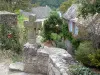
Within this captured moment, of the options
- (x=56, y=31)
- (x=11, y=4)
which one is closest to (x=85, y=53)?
(x=56, y=31)

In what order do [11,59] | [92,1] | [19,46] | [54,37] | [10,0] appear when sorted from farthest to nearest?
[10,0], [54,37], [19,46], [11,59], [92,1]

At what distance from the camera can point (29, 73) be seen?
274 inches

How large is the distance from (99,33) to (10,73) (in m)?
4.58

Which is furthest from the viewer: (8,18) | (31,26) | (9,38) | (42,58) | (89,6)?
(8,18)

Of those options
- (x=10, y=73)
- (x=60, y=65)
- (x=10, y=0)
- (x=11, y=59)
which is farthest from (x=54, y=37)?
(x=60, y=65)

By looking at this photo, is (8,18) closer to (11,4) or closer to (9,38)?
(9,38)

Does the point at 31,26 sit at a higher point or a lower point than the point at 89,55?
higher

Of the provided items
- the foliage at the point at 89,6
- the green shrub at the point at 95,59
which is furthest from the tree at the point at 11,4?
the foliage at the point at 89,6

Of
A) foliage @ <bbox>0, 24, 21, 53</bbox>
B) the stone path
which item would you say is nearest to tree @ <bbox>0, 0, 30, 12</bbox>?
foliage @ <bbox>0, 24, 21, 53</bbox>

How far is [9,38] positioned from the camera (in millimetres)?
9484

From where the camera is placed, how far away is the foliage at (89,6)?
17.8 feet

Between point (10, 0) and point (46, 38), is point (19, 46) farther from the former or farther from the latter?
point (10, 0)

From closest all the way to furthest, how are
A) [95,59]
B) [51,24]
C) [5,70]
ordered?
[5,70] → [95,59] → [51,24]

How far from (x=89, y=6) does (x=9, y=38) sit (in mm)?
4789
